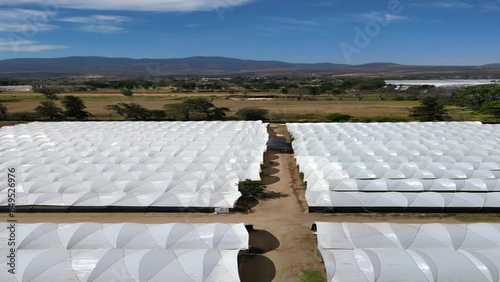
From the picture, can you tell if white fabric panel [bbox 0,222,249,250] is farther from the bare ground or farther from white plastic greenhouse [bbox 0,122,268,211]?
white plastic greenhouse [bbox 0,122,268,211]

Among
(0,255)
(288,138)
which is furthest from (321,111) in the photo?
(0,255)

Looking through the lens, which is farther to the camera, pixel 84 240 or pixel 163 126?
pixel 163 126

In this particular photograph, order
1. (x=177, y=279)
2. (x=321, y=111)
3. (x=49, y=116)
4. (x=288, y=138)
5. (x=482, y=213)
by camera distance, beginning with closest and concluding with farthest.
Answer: (x=177, y=279) < (x=482, y=213) < (x=288, y=138) < (x=49, y=116) < (x=321, y=111)

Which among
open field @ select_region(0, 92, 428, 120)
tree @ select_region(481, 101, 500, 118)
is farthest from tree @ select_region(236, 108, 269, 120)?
tree @ select_region(481, 101, 500, 118)

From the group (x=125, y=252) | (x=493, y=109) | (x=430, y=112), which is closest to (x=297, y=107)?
(x=430, y=112)

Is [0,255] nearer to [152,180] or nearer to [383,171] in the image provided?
[152,180]

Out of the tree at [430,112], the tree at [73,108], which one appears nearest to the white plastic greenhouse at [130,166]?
the tree at [73,108]

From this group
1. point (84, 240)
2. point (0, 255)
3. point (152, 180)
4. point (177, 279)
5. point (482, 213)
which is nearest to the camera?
point (177, 279)
